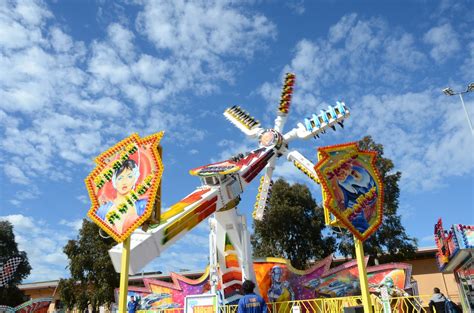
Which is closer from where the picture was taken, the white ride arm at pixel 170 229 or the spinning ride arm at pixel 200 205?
the white ride arm at pixel 170 229

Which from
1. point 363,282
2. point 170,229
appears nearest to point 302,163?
point 170,229

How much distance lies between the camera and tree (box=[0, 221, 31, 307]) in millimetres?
38250

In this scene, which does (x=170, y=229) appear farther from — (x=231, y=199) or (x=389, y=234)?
(x=389, y=234)

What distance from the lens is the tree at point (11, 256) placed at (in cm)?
3825

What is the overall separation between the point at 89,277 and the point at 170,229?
69.9 ft

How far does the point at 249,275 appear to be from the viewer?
2188 cm

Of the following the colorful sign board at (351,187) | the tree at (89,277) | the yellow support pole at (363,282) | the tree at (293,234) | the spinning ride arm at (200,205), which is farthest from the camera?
the tree at (293,234)

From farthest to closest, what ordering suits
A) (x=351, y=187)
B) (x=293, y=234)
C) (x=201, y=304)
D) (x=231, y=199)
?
(x=293, y=234) < (x=231, y=199) < (x=351, y=187) < (x=201, y=304)

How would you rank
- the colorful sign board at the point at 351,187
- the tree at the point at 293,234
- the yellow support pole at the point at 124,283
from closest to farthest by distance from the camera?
the yellow support pole at the point at 124,283, the colorful sign board at the point at 351,187, the tree at the point at 293,234

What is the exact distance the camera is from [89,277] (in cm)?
3388

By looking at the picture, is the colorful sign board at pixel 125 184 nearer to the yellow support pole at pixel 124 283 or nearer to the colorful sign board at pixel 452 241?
the yellow support pole at pixel 124 283

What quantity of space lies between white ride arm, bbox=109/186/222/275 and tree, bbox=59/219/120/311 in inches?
703

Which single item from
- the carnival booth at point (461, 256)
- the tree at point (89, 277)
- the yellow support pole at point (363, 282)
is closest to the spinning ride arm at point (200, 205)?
the yellow support pole at point (363, 282)

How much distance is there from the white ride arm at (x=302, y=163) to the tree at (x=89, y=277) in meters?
17.9
